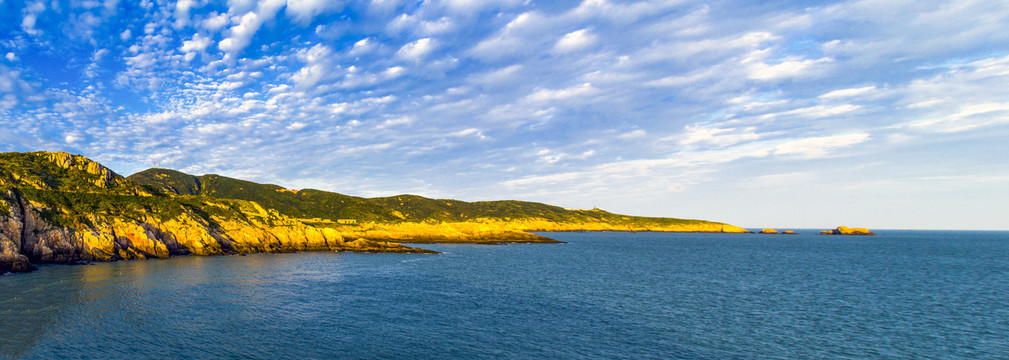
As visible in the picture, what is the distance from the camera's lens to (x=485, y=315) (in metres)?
39.1

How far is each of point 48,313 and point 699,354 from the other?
171 ft

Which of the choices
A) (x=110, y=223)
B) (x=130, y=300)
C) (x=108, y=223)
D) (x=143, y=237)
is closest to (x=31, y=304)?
(x=130, y=300)

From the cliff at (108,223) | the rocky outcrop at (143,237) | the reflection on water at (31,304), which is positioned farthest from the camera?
the cliff at (108,223)

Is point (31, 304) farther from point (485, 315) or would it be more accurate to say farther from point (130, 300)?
point (485, 315)

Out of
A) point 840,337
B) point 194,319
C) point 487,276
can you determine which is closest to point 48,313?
point 194,319

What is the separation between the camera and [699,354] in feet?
94.7

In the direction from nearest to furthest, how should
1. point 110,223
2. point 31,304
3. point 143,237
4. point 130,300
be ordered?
point 31,304
point 130,300
point 110,223
point 143,237

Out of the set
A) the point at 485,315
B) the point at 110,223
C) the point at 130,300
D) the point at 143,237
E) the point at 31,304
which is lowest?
the point at 485,315

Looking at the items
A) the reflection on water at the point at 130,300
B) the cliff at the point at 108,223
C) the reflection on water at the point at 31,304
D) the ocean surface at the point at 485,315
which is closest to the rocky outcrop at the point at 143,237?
the cliff at the point at 108,223

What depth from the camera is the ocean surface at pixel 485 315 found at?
29172 mm

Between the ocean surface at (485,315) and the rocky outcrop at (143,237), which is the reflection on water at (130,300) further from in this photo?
the rocky outcrop at (143,237)

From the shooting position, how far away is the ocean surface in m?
29.2

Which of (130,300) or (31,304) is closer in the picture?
(31,304)

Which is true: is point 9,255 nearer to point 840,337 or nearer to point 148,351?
point 148,351
